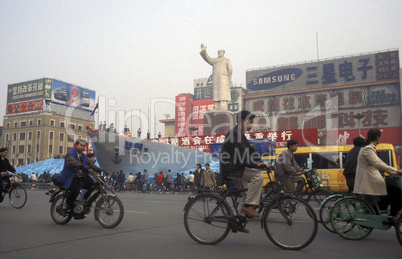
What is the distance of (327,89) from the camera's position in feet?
163

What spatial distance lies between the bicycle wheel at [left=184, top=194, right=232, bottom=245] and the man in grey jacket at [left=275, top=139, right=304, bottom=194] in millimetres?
2768

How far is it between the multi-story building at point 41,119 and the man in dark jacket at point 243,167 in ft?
247

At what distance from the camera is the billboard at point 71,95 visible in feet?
247

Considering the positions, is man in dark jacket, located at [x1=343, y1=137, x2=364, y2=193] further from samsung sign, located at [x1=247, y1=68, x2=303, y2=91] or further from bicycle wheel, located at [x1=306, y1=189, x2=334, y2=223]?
samsung sign, located at [x1=247, y1=68, x2=303, y2=91]

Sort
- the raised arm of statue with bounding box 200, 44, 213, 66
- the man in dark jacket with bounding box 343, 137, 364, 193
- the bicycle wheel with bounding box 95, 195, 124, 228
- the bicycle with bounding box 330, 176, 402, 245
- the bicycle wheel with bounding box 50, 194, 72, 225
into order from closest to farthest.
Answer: the bicycle with bounding box 330, 176, 402, 245
the bicycle wheel with bounding box 95, 195, 124, 228
the man in dark jacket with bounding box 343, 137, 364, 193
the bicycle wheel with bounding box 50, 194, 72, 225
the raised arm of statue with bounding box 200, 44, 213, 66

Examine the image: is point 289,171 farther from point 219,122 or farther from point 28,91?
point 28,91

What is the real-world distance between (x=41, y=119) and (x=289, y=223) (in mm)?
79415

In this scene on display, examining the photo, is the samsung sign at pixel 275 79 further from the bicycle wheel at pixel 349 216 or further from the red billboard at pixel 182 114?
the bicycle wheel at pixel 349 216

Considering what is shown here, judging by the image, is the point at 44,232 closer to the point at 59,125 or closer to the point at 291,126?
the point at 291,126

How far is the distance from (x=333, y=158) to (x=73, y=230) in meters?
11.7

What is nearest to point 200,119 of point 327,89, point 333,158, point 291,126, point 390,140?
point 291,126

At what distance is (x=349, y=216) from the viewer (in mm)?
4543

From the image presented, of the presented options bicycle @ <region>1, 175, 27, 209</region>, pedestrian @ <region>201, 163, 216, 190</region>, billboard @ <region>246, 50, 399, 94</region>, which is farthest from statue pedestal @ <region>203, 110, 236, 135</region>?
bicycle @ <region>1, 175, 27, 209</region>

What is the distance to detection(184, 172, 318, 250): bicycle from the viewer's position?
151 inches
